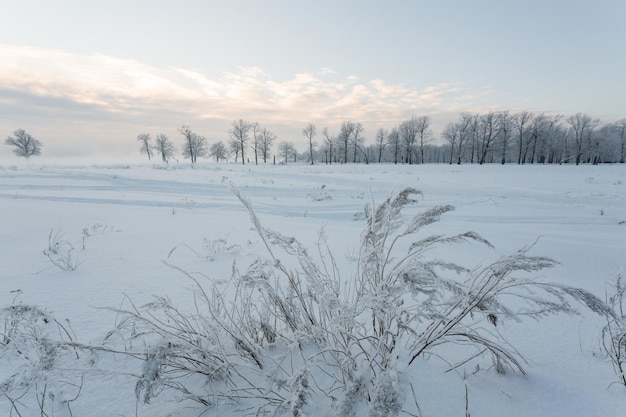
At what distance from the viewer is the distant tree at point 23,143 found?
56.2 m

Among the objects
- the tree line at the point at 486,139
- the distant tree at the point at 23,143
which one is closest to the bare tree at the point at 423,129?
the tree line at the point at 486,139

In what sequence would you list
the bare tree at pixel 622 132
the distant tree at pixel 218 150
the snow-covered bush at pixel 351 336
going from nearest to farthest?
the snow-covered bush at pixel 351 336 → the bare tree at pixel 622 132 → the distant tree at pixel 218 150

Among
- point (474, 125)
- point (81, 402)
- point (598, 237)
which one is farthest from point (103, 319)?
point (474, 125)

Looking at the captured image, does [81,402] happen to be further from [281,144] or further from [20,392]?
[281,144]

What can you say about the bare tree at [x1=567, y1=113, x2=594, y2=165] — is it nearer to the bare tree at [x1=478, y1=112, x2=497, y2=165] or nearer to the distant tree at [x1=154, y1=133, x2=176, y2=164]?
the bare tree at [x1=478, y1=112, x2=497, y2=165]

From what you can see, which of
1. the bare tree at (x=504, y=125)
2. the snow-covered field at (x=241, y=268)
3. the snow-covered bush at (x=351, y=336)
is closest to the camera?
the snow-covered bush at (x=351, y=336)

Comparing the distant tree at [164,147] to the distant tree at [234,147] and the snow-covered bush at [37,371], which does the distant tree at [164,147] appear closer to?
the distant tree at [234,147]

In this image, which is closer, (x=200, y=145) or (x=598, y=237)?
(x=598, y=237)

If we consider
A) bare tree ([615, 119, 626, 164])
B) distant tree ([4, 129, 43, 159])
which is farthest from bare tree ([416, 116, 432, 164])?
distant tree ([4, 129, 43, 159])

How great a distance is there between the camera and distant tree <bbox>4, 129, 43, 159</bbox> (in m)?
56.2

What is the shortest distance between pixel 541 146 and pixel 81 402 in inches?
3032

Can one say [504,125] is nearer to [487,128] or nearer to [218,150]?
[487,128]

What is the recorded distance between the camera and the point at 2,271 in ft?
8.71

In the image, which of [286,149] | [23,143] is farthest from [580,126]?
[23,143]
